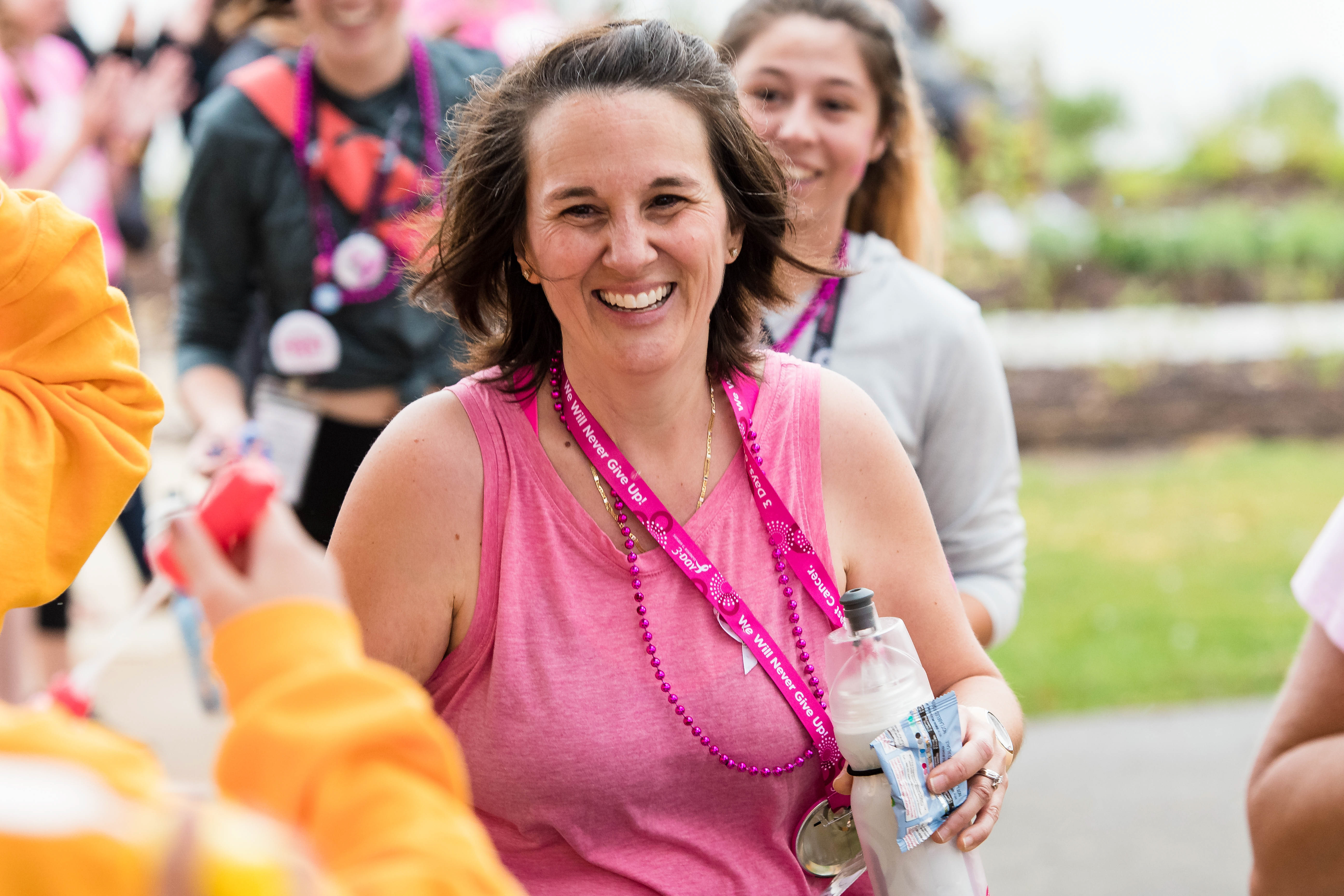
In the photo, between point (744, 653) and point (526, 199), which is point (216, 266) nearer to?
point (526, 199)

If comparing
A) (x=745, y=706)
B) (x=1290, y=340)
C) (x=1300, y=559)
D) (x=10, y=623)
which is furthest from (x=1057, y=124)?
(x=745, y=706)

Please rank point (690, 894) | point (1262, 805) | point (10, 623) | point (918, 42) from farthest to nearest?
point (918, 42) < point (10, 623) < point (690, 894) < point (1262, 805)

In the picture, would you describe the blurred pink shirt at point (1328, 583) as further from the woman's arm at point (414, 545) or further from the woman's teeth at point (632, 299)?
the woman's arm at point (414, 545)

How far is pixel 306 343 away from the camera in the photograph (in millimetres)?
3195

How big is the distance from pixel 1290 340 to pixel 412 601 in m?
7.75

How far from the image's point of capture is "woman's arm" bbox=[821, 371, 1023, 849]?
209 centimetres

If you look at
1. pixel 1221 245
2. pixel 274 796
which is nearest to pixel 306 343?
pixel 274 796

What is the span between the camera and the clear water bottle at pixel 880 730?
1713 mm

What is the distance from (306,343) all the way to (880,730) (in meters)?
1.97

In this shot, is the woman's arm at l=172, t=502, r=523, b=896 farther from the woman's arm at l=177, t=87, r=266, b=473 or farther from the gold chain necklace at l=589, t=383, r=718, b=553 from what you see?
the woman's arm at l=177, t=87, r=266, b=473

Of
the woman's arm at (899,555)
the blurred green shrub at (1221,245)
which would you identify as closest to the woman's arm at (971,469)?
the woman's arm at (899,555)

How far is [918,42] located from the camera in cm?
935

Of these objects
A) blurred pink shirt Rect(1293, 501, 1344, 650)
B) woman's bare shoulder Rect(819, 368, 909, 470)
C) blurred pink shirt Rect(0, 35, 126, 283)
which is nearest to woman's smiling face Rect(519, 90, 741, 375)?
woman's bare shoulder Rect(819, 368, 909, 470)

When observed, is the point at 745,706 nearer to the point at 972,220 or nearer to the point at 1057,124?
the point at 972,220
